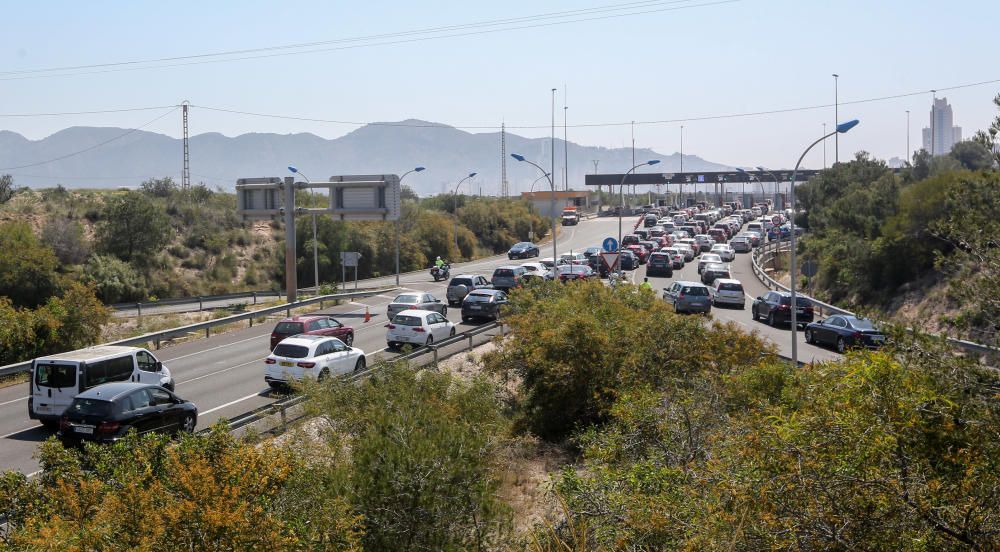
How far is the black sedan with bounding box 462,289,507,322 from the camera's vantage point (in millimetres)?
33562

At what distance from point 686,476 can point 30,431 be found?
1491 centimetres

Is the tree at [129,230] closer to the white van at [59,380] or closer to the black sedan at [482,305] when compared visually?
the black sedan at [482,305]

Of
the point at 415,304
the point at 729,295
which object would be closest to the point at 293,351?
the point at 415,304

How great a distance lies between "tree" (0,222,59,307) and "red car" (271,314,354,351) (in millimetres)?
21139

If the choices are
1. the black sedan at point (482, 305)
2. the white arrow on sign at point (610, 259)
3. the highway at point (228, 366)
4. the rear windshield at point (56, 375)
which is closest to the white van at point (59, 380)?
the rear windshield at point (56, 375)

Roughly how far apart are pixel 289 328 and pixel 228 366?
2.16 metres

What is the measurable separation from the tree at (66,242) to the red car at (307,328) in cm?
3198

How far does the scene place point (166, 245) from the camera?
60625mm

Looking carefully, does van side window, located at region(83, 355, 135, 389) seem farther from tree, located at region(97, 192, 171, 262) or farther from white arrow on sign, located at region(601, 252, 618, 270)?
tree, located at region(97, 192, 171, 262)

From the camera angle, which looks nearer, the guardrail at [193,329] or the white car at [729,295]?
A: the guardrail at [193,329]

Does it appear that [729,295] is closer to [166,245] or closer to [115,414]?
[115,414]

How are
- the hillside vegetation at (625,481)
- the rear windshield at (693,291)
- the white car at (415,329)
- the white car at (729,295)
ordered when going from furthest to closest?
the white car at (729,295) < the rear windshield at (693,291) < the white car at (415,329) < the hillside vegetation at (625,481)

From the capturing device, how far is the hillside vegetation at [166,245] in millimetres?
45438

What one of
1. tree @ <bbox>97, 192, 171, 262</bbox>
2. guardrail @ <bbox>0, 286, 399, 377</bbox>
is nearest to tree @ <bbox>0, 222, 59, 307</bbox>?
tree @ <bbox>97, 192, 171, 262</bbox>
